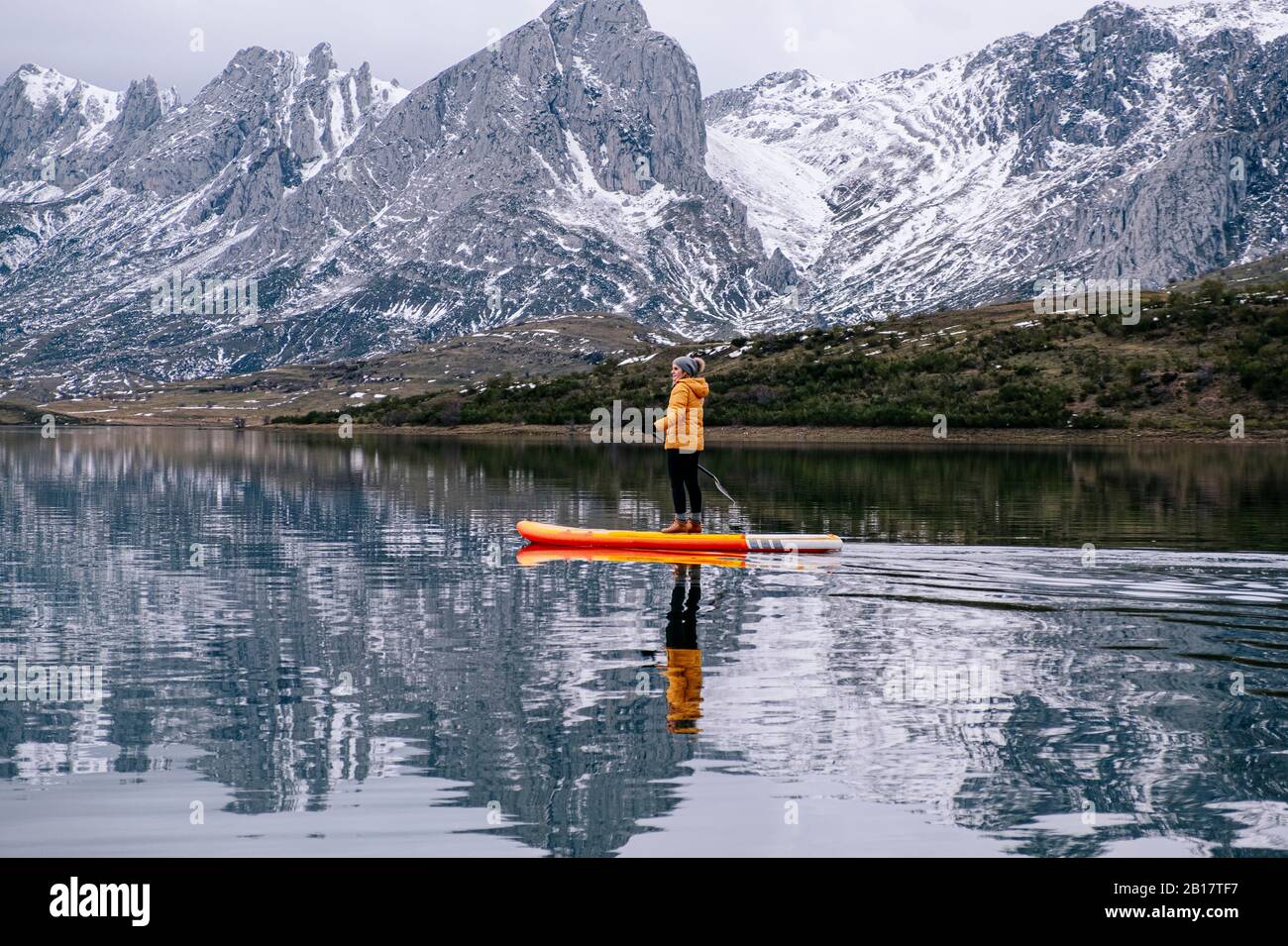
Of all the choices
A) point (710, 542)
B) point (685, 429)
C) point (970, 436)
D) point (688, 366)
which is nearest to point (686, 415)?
point (685, 429)

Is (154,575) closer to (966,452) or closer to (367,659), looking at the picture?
(367,659)

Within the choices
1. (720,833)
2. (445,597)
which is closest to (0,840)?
(720,833)

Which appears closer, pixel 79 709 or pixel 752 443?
pixel 79 709

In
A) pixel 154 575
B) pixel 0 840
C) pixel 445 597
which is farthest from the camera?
pixel 154 575

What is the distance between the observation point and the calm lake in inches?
672

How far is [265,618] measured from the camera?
3309 cm

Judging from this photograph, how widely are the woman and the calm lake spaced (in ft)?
8.11

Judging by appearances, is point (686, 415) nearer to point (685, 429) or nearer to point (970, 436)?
point (685, 429)

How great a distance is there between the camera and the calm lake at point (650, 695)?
17.1m

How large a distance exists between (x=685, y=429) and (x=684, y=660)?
16909 mm

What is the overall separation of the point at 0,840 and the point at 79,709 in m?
7.04

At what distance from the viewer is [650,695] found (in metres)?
24.0
